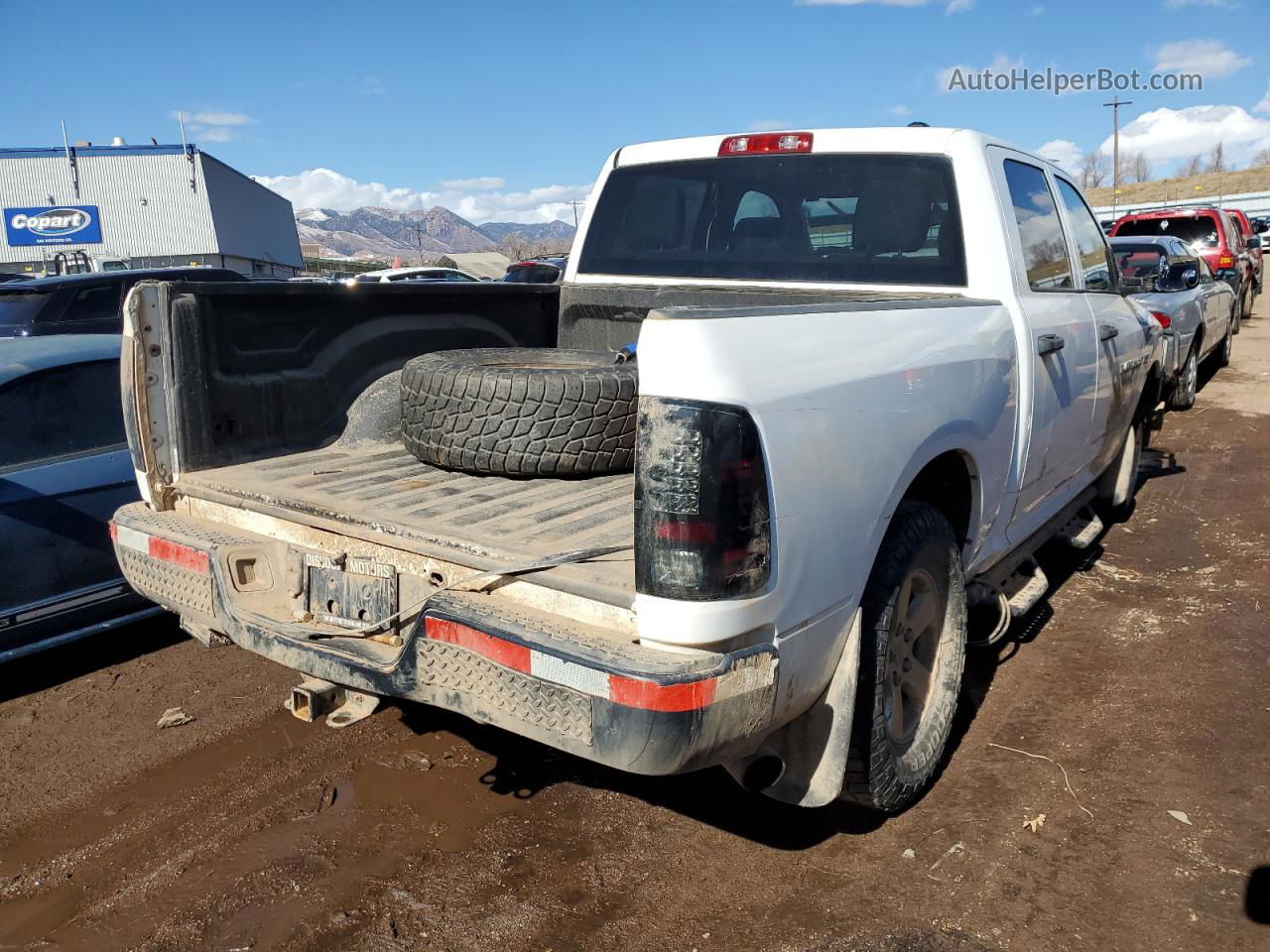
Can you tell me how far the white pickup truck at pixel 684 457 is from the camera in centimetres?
199

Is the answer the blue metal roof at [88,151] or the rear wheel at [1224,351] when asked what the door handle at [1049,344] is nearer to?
the rear wheel at [1224,351]

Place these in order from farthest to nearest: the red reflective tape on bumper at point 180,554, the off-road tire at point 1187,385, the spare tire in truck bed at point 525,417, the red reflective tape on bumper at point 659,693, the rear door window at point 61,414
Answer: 1. the off-road tire at point 1187,385
2. the rear door window at point 61,414
3. the spare tire in truck bed at point 525,417
4. the red reflective tape on bumper at point 180,554
5. the red reflective tape on bumper at point 659,693

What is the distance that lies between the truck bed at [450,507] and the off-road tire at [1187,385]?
8.44m

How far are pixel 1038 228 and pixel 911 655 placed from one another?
1.87m

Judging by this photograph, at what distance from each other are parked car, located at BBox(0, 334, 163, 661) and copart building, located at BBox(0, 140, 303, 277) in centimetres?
4292

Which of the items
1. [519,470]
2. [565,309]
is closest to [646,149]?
[565,309]

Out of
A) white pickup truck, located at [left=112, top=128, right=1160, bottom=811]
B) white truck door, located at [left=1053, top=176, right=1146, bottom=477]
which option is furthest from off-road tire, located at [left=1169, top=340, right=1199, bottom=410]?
white pickup truck, located at [left=112, top=128, right=1160, bottom=811]

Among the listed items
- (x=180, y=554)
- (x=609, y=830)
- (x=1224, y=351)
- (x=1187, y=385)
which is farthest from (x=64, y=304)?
(x=1224, y=351)

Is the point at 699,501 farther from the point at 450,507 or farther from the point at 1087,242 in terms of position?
the point at 1087,242

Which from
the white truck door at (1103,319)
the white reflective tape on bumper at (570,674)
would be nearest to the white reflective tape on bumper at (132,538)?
the white reflective tape on bumper at (570,674)

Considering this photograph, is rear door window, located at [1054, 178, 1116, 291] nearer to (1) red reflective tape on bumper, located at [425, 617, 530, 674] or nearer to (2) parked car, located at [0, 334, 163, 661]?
(1) red reflective tape on bumper, located at [425, 617, 530, 674]

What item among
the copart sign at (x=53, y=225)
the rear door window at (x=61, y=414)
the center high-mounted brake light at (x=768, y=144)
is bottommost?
the rear door window at (x=61, y=414)

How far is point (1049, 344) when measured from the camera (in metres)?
3.39

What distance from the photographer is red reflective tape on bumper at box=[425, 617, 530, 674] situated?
2092mm
